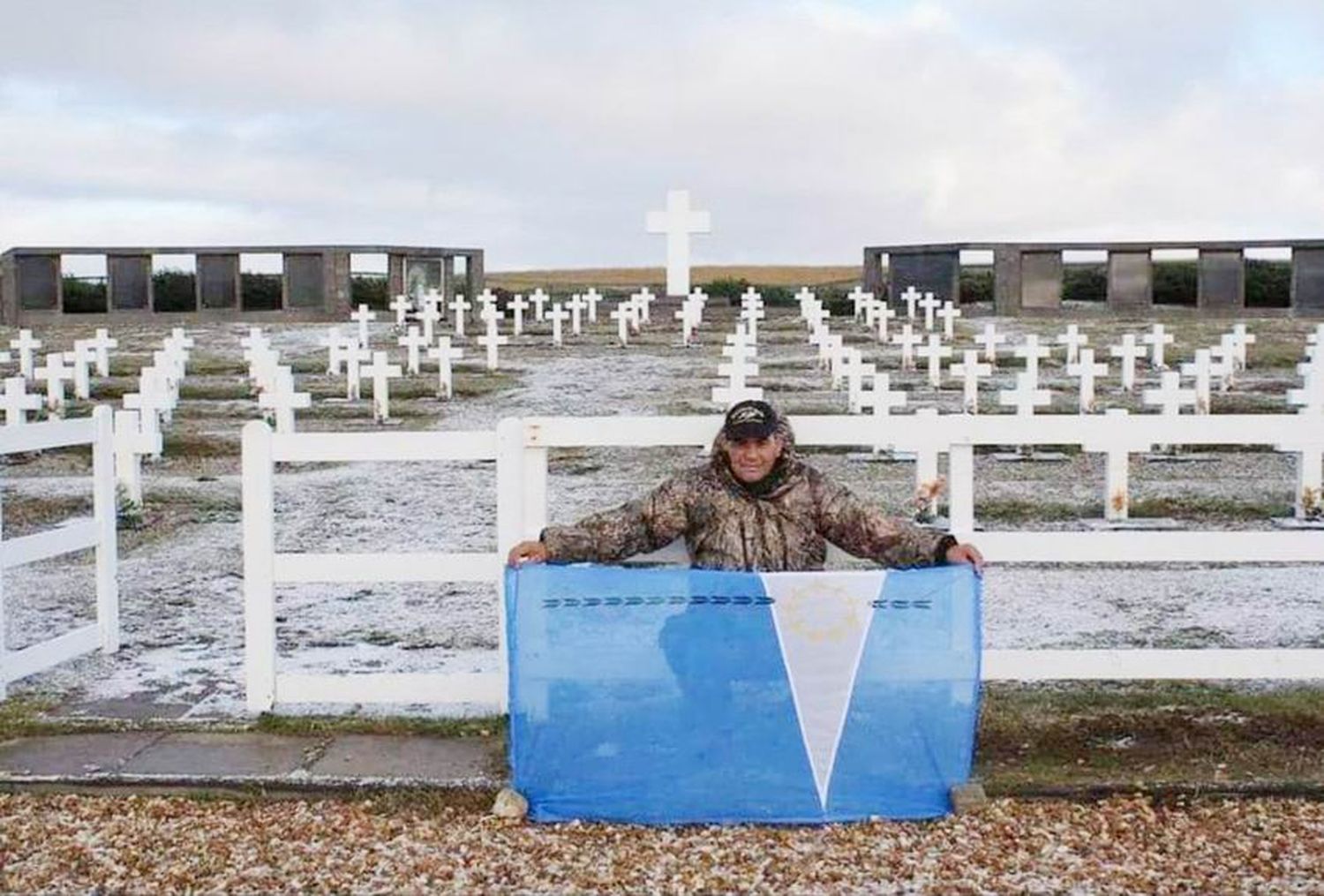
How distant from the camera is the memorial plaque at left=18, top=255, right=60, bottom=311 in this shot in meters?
36.1

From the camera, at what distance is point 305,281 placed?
3609 cm

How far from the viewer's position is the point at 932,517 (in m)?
12.1

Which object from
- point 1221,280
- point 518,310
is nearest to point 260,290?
point 518,310

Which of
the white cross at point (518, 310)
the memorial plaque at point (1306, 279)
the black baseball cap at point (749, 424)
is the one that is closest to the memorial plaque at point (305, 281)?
the white cross at point (518, 310)

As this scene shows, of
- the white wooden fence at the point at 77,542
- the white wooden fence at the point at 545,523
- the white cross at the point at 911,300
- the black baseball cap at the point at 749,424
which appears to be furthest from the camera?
the white cross at the point at 911,300

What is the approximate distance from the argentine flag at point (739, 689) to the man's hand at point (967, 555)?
4 centimetres

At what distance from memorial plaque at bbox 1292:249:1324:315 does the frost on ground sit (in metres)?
10.3

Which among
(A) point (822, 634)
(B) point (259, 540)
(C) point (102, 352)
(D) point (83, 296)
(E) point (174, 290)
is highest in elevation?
(E) point (174, 290)

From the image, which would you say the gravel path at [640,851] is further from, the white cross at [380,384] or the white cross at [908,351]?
the white cross at [908,351]

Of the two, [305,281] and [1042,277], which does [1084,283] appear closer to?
[1042,277]

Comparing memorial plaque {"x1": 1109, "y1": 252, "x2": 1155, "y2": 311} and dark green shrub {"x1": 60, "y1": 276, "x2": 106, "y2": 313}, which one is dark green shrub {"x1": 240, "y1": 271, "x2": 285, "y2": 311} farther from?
memorial plaque {"x1": 1109, "y1": 252, "x2": 1155, "y2": 311}

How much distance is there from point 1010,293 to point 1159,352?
10377mm

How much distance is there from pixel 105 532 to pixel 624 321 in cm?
2262

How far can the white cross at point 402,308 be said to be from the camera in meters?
31.9
